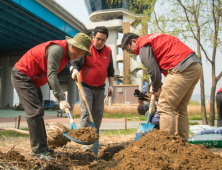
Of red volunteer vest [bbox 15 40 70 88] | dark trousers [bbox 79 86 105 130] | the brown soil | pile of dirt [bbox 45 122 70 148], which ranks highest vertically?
red volunteer vest [bbox 15 40 70 88]

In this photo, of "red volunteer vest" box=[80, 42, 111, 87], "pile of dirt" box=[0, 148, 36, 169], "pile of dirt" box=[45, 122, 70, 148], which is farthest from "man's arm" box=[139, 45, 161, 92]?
"pile of dirt" box=[45, 122, 70, 148]

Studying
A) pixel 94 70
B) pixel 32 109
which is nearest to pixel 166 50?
pixel 94 70

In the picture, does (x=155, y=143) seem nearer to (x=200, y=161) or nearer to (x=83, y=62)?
(x=200, y=161)

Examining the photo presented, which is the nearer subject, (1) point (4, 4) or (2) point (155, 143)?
(2) point (155, 143)

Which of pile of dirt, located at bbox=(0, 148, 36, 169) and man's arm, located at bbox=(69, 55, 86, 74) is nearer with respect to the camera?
pile of dirt, located at bbox=(0, 148, 36, 169)

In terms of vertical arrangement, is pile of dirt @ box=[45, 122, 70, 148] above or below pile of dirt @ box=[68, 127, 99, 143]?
below

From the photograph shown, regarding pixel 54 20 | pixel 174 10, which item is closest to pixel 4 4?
pixel 54 20

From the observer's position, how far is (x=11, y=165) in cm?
184

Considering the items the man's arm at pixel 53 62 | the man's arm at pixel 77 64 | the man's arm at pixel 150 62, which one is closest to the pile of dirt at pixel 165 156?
the man's arm at pixel 150 62

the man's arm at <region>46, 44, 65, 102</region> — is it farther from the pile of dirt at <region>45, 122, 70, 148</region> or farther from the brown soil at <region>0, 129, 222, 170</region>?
the pile of dirt at <region>45, 122, 70, 148</region>

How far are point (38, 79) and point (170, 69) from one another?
5.75ft

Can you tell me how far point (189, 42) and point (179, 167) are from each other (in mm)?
6139

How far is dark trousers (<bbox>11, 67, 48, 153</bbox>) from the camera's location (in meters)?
2.37

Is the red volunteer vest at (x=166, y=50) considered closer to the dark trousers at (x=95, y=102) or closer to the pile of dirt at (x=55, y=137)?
the dark trousers at (x=95, y=102)
